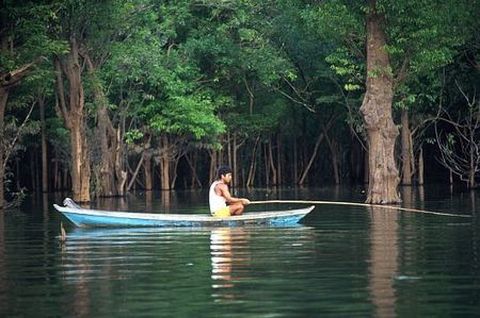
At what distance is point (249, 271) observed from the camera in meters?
15.8

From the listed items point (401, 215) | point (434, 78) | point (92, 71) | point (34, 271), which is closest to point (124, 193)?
point (92, 71)

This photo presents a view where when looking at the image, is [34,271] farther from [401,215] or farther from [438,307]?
[401,215]

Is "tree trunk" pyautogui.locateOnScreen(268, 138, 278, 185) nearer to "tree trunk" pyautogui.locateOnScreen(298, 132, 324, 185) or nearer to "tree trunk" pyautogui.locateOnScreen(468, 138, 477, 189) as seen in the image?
"tree trunk" pyautogui.locateOnScreen(298, 132, 324, 185)

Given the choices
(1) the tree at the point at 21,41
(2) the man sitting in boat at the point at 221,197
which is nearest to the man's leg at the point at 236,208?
(2) the man sitting in boat at the point at 221,197

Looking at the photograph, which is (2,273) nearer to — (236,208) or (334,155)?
(236,208)

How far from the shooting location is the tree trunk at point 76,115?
4153 centimetres

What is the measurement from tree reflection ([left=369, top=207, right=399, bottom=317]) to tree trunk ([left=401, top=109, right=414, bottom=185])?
82.9 ft

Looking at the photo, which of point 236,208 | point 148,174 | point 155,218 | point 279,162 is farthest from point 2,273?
point 279,162

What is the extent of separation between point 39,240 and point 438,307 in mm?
12241

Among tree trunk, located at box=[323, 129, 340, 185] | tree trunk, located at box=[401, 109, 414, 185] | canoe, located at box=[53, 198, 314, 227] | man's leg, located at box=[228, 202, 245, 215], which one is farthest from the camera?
tree trunk, located at box=[323, 129, 340, 185]

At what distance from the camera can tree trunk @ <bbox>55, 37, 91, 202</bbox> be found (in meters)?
41.5

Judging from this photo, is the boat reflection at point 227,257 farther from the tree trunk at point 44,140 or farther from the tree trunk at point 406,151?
the tree trunk at point 406,151

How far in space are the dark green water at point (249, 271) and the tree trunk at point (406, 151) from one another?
1042 inches

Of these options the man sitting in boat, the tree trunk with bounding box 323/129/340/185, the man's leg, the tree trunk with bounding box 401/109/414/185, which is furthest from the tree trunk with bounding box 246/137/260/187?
the man sitting in boat
